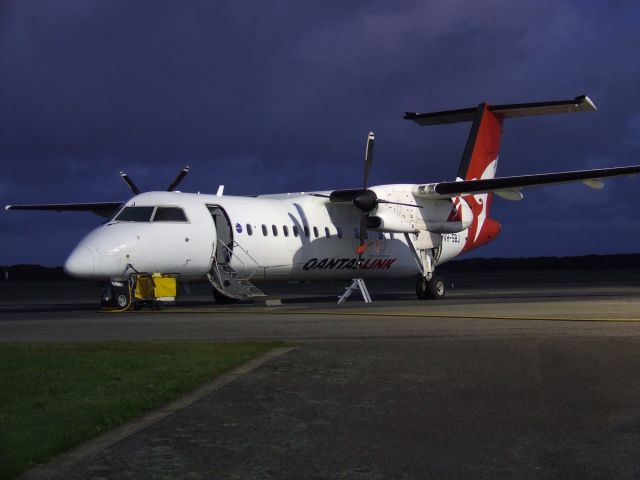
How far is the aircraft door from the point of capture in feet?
83.4

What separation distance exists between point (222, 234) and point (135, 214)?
2.86 metres

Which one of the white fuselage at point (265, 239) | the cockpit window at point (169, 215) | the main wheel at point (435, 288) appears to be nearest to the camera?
the white fuselage at point (265, 239)

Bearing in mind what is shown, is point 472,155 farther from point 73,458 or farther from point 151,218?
point 73,458

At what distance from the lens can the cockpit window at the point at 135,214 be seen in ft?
77.7

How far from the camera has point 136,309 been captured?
23.2m

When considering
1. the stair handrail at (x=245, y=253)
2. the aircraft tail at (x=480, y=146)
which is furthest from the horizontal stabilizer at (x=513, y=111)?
the stair handrail at (x=245, y=253)

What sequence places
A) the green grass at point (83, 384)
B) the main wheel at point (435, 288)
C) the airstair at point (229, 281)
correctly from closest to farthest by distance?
1. the green grass at point (83, 384)
2. the airstair at point (229, 281)
3. the main wheel at point (435, 288)

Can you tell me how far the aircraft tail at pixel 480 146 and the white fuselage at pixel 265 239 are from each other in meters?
1.20

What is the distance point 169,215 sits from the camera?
24.1 metres

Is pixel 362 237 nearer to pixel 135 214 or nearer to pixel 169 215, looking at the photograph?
pixel 169 215

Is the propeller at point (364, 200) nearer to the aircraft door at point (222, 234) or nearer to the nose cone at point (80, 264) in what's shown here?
the aircraft door at point (222, 234)

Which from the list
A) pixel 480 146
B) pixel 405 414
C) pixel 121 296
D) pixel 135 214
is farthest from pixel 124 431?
pixel 480 146

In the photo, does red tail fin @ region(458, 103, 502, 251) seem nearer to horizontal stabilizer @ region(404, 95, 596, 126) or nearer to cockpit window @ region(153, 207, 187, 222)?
horizontal stabilizer @ region(404, 95, 596, 126)

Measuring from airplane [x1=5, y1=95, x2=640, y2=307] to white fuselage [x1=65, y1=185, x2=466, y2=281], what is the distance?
3 cm
